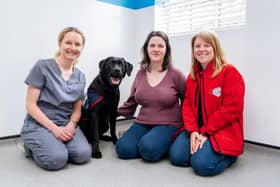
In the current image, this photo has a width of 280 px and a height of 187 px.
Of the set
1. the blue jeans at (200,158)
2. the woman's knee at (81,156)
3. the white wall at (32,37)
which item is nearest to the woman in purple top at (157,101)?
the blue jeans at (200,158)

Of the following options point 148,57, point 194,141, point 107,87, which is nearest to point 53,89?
point 107,87

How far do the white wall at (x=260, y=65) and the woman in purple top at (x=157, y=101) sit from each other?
1.79 feet

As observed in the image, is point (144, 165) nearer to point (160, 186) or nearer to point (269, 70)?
point (160, 186)

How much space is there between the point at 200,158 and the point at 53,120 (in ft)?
3.23

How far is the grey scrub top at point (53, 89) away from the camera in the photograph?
4.73 ft

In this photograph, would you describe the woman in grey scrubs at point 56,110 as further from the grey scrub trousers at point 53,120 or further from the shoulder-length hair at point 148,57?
the shoulder-length hair at point 148,57

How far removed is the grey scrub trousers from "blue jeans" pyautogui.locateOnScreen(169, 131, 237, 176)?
582mm

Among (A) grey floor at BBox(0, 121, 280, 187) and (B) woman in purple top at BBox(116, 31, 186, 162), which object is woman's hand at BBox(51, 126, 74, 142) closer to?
(A) grey floor at BBox(0, 121, 280, 187)

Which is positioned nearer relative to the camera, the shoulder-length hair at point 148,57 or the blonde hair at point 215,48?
the blonde hair at point 215,48

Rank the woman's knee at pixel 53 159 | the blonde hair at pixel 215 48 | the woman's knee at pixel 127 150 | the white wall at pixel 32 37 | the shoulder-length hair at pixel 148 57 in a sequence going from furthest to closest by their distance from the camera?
the white wall at pixel 32 37 < the shoulder-length hair at pixel 148 57 < the woman's knee at pixel 127 150 < the blonde hair at pixel 215 48 < the woman's knee at pixel 53 159

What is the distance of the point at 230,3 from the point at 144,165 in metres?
1.56

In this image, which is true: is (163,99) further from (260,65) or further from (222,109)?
(260,65)

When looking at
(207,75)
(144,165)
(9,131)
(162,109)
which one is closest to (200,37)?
(207,75)

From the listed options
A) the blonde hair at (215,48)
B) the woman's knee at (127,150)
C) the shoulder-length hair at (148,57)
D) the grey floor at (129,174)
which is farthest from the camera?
the shoulder-length hair at (148,57)
